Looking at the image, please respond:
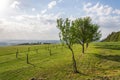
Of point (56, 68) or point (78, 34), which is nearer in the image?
point (56, 68)

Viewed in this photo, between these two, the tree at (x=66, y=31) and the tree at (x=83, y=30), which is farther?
the tree at (x=83, y=30)

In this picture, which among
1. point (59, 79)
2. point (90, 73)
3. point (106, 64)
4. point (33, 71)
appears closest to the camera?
point (59, 79)

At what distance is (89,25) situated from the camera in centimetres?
7638

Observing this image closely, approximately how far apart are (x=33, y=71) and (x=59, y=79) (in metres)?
10.4

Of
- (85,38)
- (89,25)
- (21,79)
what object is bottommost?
(21,79)

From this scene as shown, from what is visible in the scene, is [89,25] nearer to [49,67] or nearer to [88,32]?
[88,32]

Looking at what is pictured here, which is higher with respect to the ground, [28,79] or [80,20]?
[80,20]

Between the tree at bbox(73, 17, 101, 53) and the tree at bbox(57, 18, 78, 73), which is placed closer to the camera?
the tree at bbox(57, 18, 78, 73)

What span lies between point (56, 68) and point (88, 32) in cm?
2649

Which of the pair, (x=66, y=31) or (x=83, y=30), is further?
(x=83, y=30)

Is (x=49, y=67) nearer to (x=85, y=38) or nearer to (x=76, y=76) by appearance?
(x=76, y=76)

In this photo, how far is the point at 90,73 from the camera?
46.9 metres

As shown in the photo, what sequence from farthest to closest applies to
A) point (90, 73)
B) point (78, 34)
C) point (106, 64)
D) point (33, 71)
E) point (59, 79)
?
1. point (78, 34)
2. point (106, 64)
3. point (33, 71)
4. point (90, 73)
5. point (59, 79)

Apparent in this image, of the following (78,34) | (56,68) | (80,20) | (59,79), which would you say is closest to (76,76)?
(59,79)
